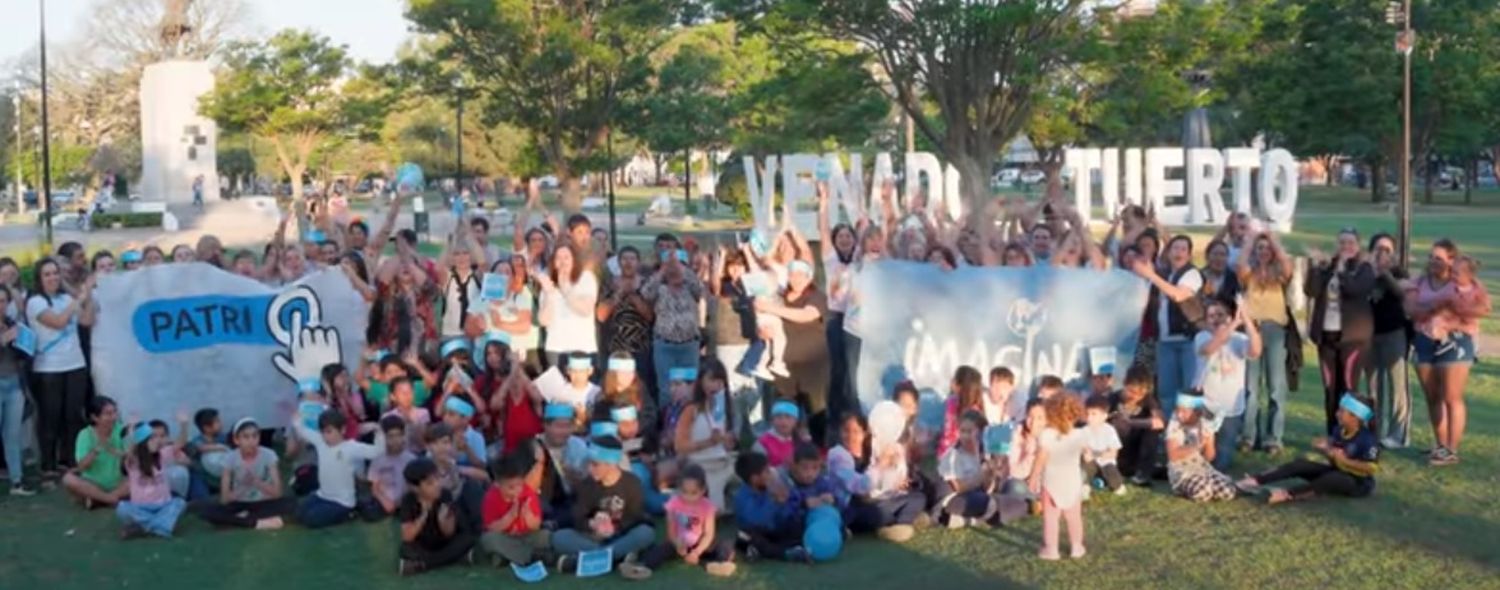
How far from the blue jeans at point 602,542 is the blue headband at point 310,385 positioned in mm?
2779

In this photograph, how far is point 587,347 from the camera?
10.2 m

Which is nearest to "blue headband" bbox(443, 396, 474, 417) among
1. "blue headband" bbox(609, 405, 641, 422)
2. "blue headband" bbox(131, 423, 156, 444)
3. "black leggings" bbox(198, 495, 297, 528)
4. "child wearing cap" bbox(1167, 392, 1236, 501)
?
"blue headband" bbox(609, 405, 641, 422)

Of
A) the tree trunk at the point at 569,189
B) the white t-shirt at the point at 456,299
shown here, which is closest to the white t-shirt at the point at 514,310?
the white t-shirt at the point at 456,299

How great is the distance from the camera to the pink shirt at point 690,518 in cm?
771

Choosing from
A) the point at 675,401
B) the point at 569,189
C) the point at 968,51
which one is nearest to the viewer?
the point at 675,401

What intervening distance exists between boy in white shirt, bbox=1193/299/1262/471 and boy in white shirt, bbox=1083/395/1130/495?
26.7 inches

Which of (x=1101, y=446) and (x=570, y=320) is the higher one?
(x=570, y=320)

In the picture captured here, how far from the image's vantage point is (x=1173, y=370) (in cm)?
998

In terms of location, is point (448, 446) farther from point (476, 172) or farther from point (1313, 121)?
point (476, 172)

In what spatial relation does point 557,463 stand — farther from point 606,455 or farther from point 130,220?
point 130,220

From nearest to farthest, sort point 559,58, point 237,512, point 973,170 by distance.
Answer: point 237,512 → point 973,170 → point 559,58

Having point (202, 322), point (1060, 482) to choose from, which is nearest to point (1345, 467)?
point (1060, 482)

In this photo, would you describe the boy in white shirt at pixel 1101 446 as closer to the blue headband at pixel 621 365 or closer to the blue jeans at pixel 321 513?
the blue headband at pixel 621 365

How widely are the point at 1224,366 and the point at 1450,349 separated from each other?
142 centimetres
